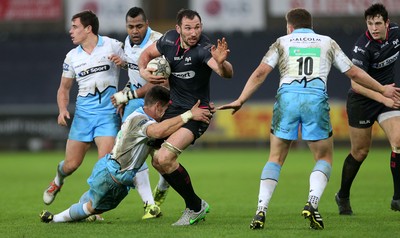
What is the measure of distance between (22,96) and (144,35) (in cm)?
1715

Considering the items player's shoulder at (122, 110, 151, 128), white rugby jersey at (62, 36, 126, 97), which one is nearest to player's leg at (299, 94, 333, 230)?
player's shoulder at (122, 110, 151, 128)

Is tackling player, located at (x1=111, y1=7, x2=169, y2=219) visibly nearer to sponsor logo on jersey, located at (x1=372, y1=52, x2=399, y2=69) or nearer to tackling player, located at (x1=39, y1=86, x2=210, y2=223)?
tackling player, located at (x1=39, y1=86, x2=210, y2=223)

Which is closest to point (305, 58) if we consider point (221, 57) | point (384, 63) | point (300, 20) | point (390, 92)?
point (300, 20)

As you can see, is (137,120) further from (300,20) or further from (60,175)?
(60,175)

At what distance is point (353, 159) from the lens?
1087cm

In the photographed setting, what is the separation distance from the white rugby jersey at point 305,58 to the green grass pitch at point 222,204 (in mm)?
1499

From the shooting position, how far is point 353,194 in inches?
518

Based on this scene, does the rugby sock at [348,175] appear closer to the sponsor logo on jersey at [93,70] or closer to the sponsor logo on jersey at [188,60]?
the sponsor logo on jersey at [188,60]

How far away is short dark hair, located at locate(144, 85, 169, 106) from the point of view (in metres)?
9.16

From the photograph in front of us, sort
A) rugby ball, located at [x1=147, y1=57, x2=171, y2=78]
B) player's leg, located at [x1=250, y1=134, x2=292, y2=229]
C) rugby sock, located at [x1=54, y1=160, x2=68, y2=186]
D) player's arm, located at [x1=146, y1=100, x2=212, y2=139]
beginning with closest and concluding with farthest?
player's leg, located at [x1=250, y1=134, x2=292, y2=229]
player's arm, located at [x1=146, y1=100, x2=212, y2=139]
rugby ball, located at [x1=147, y1=57, x2=171, y2=78]
rugby sock, located at [x1=54, y1=160, x2=68, y2=186]

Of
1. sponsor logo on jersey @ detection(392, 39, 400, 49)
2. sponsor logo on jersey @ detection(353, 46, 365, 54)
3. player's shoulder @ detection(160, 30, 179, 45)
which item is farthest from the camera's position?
sponsor logo on jersey @ detection(392, 39, 400, 49)

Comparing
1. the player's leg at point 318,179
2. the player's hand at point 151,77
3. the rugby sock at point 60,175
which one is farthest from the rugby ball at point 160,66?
the rugby sock at point 60,175

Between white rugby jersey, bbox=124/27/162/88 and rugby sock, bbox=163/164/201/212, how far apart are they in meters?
1.99

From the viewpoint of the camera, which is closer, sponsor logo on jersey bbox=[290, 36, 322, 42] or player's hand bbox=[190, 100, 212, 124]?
sponsor logo on jersey bbox=[290, 36, 322, 42]
